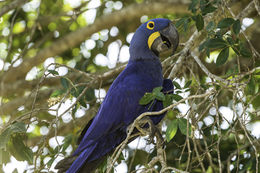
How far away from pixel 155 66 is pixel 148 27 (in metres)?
0.39

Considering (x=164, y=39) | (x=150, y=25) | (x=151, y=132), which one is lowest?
(x=151, y=132)

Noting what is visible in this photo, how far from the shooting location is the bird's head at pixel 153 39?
3.17 meters

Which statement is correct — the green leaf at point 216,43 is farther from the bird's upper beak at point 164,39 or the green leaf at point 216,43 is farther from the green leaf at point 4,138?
the green leaf at point 4,138

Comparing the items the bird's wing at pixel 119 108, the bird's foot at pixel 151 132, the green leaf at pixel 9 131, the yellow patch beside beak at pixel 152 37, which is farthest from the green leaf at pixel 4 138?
the yellow patch beside beak at pixel 152 37

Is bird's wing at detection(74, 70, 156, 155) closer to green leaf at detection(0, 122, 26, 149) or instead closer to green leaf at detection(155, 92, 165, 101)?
green leaf at detection(0, 122, 26, 149)

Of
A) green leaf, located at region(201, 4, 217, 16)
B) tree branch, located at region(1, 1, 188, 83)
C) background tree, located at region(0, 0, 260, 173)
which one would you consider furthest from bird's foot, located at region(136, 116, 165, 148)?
tree branch, located at region(1, 1, 188, 83)

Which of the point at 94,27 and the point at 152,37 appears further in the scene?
the point at 94,27

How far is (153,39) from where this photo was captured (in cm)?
322

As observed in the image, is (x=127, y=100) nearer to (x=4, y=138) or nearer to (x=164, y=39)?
(x=164, y=39)

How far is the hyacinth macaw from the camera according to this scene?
2.77 m

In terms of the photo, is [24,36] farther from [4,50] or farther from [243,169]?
[243,169]

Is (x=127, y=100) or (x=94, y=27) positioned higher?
(x=94, y=27)

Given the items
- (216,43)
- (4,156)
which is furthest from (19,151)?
(216,43)

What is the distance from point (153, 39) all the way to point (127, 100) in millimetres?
660
